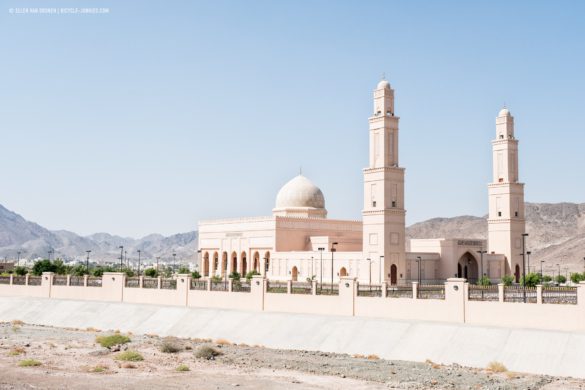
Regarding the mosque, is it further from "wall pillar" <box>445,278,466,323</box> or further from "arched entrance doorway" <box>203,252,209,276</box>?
"wall pillar" <box>445,278,466,323</box>

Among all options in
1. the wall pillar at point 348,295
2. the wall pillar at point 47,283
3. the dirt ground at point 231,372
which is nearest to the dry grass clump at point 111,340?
the dirt ground at point 231,372

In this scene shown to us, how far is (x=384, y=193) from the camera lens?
2221 inches

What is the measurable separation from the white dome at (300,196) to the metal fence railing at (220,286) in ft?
114

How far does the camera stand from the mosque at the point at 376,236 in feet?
187

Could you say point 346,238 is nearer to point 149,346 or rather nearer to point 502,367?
point 149,346

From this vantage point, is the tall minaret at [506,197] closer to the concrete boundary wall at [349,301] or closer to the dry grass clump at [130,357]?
the concrete boundary wall at [349,301]

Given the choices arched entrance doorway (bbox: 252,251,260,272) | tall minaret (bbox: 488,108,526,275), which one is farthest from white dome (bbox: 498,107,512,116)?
arched entrance doorway (bbox: 252,251,260,272)

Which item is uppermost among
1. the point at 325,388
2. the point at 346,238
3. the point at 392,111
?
the point at 392,111

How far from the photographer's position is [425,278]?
60.8 m

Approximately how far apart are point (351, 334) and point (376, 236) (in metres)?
26.1

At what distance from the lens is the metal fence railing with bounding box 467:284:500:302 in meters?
30.4

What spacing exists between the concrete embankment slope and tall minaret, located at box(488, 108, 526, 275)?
32834mm

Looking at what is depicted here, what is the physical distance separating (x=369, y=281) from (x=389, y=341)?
27674mm

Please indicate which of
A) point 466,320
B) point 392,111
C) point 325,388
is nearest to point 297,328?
point 466,320
